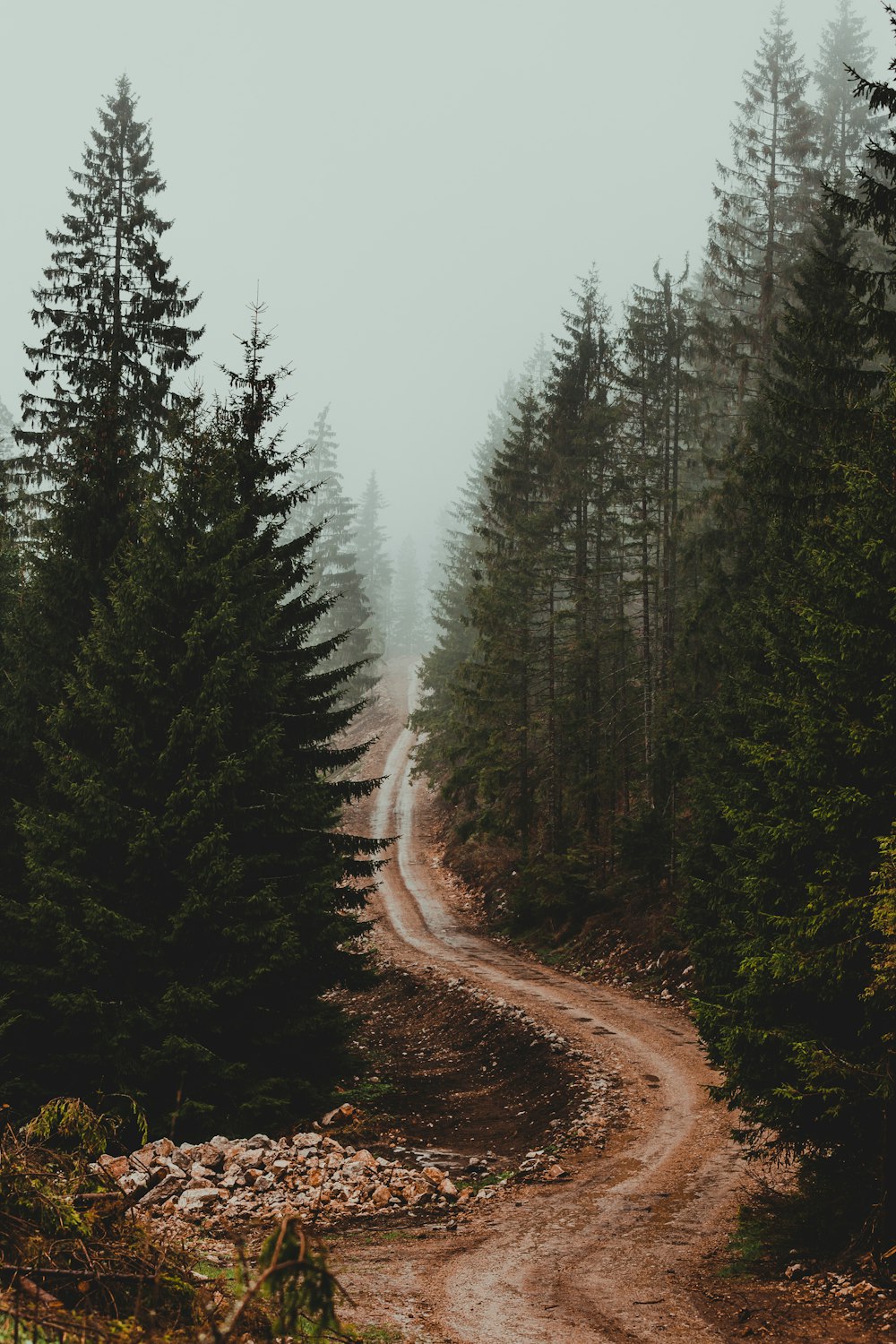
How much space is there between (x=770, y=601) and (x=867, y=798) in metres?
8.02

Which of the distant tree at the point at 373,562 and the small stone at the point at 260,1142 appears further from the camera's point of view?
the distant tree at the point at 373,562

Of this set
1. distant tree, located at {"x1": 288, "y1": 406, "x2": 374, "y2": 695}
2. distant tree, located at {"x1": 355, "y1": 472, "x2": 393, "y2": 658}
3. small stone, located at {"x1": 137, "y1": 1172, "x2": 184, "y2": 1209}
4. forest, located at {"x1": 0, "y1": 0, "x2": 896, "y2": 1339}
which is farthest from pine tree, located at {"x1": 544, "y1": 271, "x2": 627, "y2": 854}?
distant tree, located at {"x1": 355, "y1": 472, "x2": 393, "y2": 658}

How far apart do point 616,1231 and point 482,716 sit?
22.4 metres

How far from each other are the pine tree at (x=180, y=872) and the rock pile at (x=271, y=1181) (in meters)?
0.79

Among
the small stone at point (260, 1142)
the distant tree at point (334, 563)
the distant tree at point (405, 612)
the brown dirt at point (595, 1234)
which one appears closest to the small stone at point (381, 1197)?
the brown dirt at point (595, 1234)

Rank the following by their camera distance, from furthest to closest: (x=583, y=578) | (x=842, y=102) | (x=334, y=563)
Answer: (x=334, y=563) < (x=842, y=102) < (x=583, y=578)

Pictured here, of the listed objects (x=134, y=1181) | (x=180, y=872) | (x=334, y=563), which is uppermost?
(x=334, y=563)

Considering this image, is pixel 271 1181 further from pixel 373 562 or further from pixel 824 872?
pixel 373 562

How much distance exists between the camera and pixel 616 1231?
30.1ft

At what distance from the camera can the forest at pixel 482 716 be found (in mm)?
8195

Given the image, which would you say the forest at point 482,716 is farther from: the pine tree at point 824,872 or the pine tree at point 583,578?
the pine tree at point 583,578

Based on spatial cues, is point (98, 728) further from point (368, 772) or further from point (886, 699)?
point (368, 772)

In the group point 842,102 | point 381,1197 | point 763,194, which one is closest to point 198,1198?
point 381,1197

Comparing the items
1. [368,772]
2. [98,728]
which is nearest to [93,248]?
[98,728]
